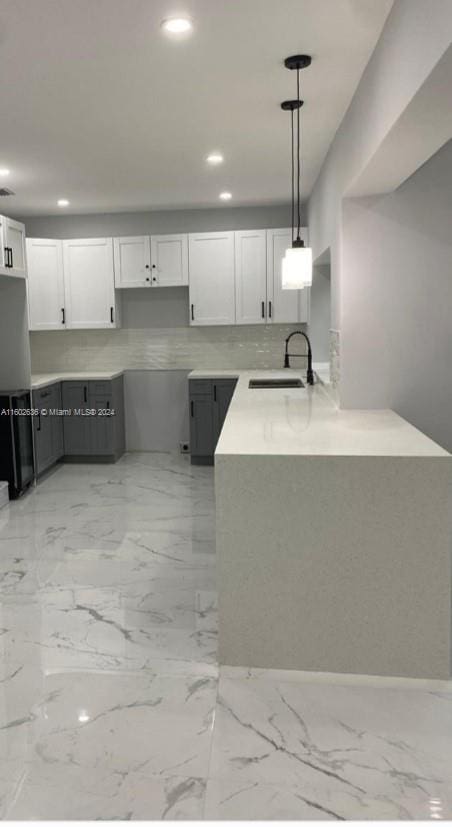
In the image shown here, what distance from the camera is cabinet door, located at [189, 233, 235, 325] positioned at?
616cm

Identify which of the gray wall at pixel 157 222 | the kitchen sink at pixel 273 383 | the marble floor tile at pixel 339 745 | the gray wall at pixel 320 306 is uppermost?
the gray wall at pixel 157 222

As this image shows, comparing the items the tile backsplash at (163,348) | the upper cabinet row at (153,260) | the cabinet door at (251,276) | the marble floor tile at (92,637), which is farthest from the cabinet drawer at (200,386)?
the marble floor tile at (92,637)

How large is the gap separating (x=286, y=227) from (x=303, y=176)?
4.51 feet

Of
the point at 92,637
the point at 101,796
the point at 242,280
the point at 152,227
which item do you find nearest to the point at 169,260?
the point at 152,227

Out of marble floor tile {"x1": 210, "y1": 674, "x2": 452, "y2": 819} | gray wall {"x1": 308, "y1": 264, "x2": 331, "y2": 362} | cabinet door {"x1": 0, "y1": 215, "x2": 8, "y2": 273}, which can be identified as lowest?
marble floor tile {"x1": 210, "y1": 674, "x2": 452, "y2": 819}

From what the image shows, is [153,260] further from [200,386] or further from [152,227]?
[200,386]

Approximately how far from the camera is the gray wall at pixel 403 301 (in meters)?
3.46

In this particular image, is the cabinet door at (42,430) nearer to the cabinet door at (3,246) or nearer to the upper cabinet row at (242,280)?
the cabinet door at (3,246)

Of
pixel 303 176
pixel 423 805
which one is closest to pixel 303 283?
pixel 303 176

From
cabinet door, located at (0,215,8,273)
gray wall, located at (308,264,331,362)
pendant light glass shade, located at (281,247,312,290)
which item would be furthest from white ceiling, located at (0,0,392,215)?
gray wall, located at (308,264,331,362)

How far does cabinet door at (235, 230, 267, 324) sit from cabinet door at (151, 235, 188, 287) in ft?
1.71

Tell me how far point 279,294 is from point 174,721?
452 cm

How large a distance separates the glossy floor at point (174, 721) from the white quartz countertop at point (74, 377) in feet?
8.55

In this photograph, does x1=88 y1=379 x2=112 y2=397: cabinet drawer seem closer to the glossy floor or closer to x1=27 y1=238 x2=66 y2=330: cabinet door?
x1=27 y1=238 x2=66 y2=330: cabinet door
